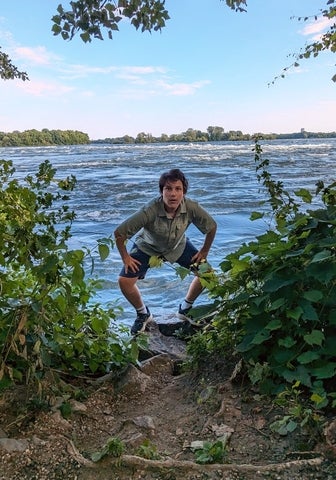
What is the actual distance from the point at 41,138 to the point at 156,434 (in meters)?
79.8

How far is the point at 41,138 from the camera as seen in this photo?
78062 mm

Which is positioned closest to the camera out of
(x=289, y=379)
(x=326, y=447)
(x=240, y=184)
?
(x=326, y=447)

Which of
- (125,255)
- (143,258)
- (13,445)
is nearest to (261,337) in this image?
(13,445)

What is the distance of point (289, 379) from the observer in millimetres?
2482

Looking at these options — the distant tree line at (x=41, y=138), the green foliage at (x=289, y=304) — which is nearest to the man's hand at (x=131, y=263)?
the green foliage at (x=289, y=304)

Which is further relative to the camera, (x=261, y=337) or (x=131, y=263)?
(x=131, y=263)

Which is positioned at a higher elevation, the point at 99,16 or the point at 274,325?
the point at 99,16

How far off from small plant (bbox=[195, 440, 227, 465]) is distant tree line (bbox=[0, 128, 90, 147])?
71813 mm

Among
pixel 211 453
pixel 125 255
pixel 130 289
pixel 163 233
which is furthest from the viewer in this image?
pixel 130 289

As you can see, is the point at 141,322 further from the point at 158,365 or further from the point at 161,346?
the point at 158,365

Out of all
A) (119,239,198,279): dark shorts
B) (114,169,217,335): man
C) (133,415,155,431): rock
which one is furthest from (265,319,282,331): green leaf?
(119,239,198,279): dark shorts

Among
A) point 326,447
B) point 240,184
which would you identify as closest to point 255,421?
point 326,447

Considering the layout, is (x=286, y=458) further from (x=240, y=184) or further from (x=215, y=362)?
(x=240, y=184)

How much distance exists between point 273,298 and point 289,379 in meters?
0.45
